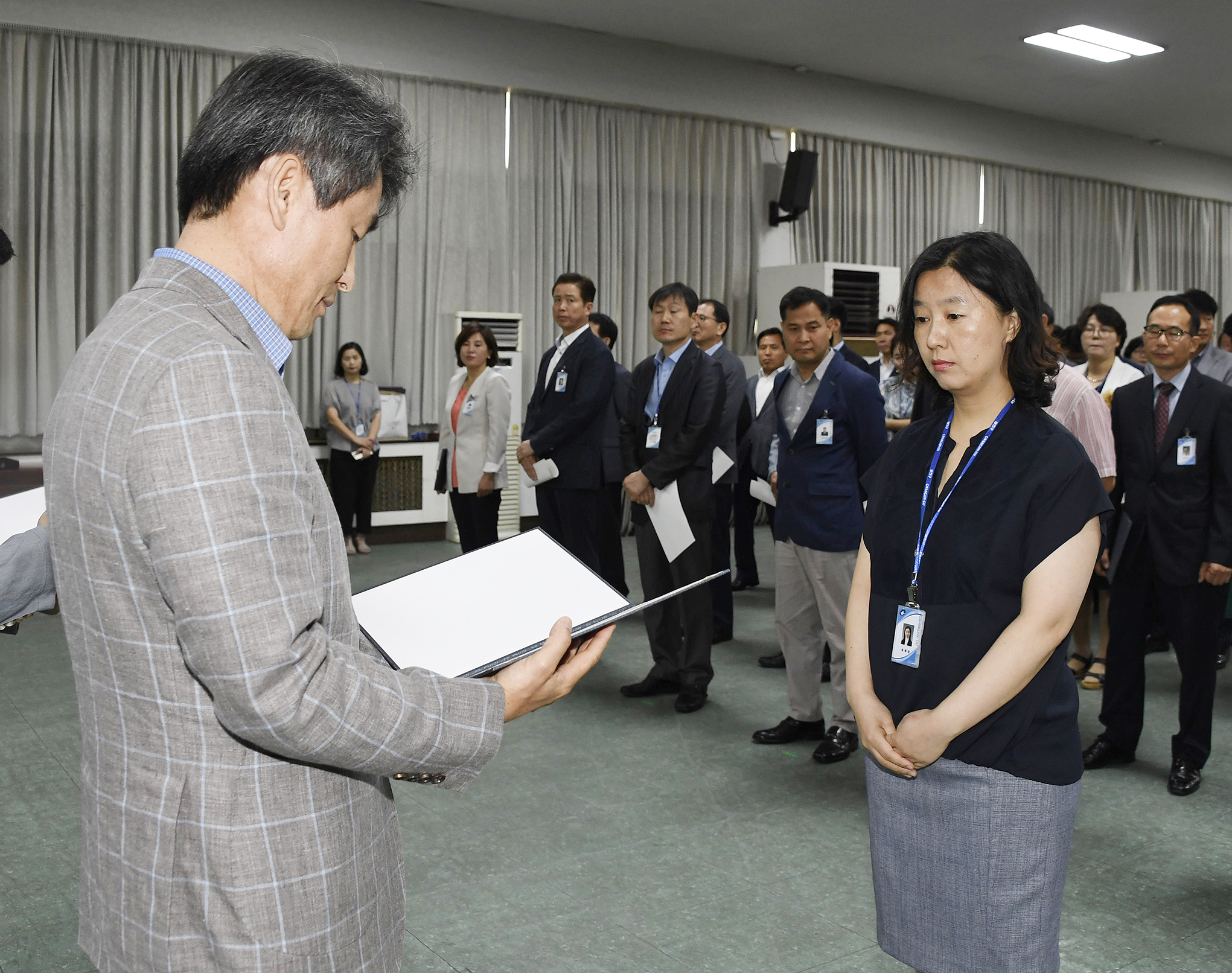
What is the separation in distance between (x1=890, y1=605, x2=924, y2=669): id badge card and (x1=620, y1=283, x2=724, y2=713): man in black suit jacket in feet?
7.98

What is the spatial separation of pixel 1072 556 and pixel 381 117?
1115 mm

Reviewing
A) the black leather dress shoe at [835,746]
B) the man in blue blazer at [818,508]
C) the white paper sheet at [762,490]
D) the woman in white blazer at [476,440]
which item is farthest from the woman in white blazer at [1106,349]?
the woman in white blazer at [476,440]

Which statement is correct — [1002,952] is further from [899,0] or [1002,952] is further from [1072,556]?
[899,0]

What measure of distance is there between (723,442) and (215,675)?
4.05m

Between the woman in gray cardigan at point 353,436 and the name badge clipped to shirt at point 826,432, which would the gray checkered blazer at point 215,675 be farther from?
the woman in gray cardigan at point 353,436

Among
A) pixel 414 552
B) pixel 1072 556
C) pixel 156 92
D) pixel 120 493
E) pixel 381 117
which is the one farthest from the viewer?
pixel 414 552

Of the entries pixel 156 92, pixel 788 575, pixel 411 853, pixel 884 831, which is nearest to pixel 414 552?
pixel 156 92

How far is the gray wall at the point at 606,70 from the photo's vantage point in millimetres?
6859

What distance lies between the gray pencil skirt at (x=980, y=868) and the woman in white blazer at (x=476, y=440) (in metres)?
3.82

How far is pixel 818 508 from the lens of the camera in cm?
351

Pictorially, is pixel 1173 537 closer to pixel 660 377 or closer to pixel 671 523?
pixel 671 523

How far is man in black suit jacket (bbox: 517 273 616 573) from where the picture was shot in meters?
4.80

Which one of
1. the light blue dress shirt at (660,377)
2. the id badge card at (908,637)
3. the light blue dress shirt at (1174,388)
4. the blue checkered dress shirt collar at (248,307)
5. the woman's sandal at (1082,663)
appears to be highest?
the light blue dress shirt at (660,377)

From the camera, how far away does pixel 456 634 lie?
117 centimetres
